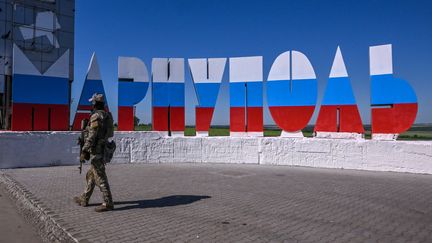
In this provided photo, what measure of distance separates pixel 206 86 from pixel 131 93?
9.54 ft

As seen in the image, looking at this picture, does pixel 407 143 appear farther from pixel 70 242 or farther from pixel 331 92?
pixel 70 242

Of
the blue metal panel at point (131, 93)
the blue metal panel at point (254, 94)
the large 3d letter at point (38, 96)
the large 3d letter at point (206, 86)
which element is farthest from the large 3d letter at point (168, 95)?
the large 3d letter at point (38, 96)

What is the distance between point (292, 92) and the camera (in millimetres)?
11953

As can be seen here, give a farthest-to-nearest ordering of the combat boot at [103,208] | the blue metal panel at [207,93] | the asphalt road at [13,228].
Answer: the blue metal panel at [207,93]
the combat boot at [103,208]
the asphalt road at [13,228]

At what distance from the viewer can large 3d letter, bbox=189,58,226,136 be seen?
1277 centimetres

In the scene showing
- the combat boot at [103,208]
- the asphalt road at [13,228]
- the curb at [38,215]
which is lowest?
the asphalt road at [13,228]

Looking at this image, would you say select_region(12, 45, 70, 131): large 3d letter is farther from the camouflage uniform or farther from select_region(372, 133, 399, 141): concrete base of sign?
select_region(372, 133, 399, 141): concrete base of sign

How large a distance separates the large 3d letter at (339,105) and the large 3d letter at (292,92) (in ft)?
1.58

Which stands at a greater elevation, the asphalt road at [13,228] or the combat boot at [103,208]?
Result: the combat boot at [103,208]

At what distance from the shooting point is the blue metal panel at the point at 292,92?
11695 millimetres

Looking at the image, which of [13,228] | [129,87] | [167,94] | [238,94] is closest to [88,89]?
[129,87]

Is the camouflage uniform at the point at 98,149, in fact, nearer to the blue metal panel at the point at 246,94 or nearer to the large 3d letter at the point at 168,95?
the large 3d letter at the point at 168,95

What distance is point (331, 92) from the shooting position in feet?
38.0

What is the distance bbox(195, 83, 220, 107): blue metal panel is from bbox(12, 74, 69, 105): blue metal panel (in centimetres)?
497
